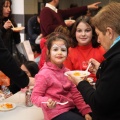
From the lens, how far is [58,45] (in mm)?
1742

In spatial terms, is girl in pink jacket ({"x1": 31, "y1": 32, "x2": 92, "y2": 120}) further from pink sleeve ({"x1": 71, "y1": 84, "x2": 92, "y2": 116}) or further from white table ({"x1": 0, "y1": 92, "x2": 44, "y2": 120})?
white table ({"x1": 0, "y1": 92, "x2": 44, "y2": 120})

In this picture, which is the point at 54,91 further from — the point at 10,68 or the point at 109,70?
the point at 109,70

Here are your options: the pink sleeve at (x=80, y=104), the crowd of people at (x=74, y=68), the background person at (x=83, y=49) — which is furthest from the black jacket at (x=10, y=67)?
the background person at (x=83, y=49)

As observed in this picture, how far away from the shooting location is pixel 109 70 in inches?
41.9

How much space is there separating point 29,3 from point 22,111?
379 centimetres

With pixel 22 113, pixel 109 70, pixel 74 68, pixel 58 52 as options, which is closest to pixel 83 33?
pixel 74 68

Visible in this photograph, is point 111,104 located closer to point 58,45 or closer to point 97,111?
point 97,111

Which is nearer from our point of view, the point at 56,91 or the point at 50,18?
the point at 56,91

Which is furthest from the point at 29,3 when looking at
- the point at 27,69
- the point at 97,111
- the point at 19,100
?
the point at 97,111

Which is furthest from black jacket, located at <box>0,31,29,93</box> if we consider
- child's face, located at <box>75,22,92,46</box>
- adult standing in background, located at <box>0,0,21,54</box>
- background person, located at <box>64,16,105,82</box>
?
adult standing in background, located at <box>0,0,21,54</box>

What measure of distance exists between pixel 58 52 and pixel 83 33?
0.52m

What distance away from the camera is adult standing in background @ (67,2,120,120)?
3.44ft

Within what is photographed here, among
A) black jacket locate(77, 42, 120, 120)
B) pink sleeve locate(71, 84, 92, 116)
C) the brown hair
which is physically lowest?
pink sleeve locate(71, 84, 92, 116)

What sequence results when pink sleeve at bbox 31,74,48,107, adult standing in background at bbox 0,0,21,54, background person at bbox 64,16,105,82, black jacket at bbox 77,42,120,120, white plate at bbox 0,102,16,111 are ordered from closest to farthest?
black jacket at bbox 77,42,120,120 → pink sleeve at bbox 31,74,48,107 → white plate at bbox 0,102,16,111 → background person at bbox 64,16,105,82 → adult standing in background at bbox 0,0,21,54
